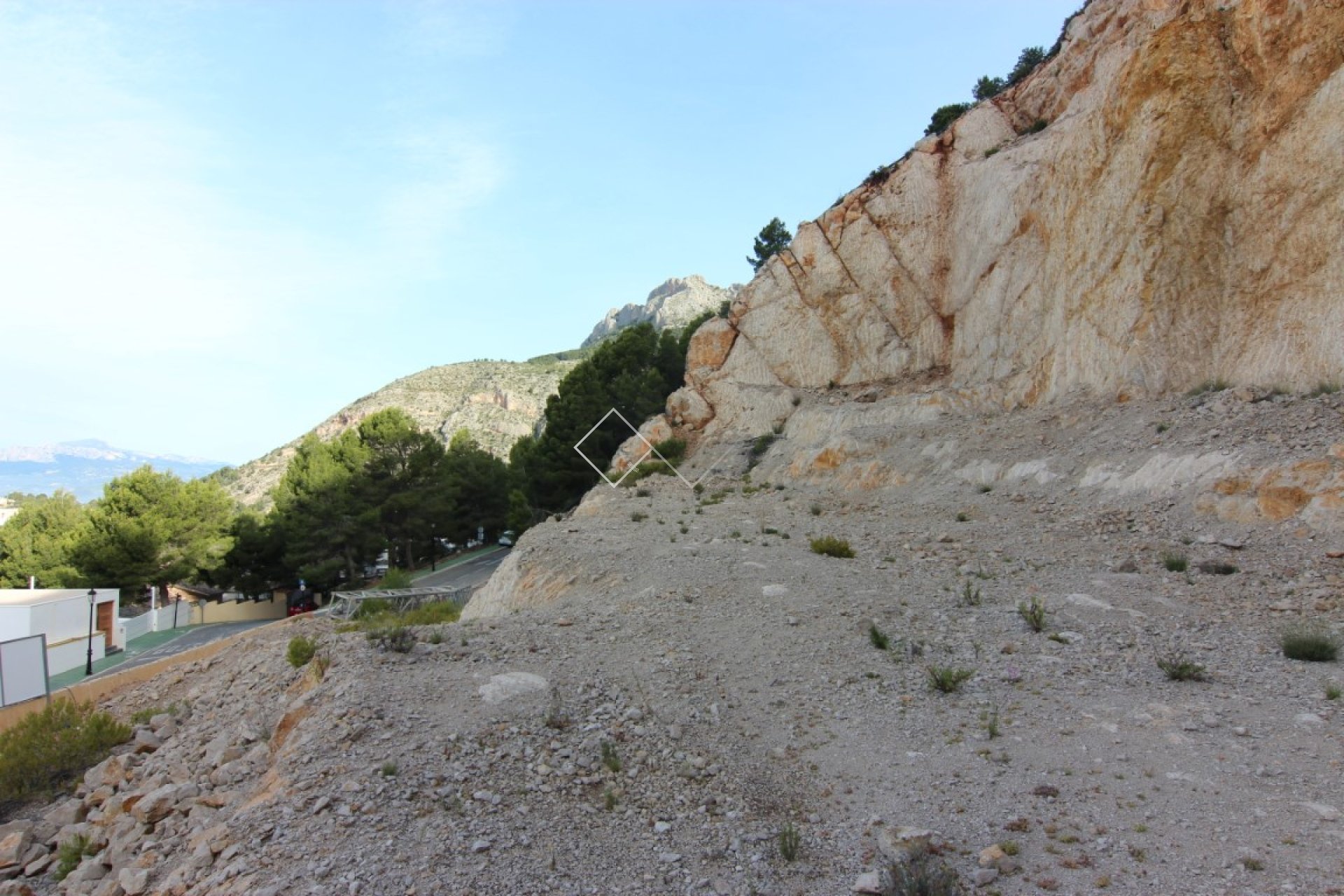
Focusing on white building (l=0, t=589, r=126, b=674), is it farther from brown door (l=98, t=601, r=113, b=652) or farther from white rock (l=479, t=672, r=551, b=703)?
white rock (l=479, t=672, r=551, b=703)

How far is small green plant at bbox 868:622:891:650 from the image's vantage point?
7918 mm

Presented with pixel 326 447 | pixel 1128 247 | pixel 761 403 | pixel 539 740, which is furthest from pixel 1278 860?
pixel 326 447

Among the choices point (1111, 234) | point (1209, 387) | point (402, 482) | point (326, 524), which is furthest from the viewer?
point (402, 482)

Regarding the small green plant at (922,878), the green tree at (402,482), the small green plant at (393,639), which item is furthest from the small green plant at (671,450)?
the small green plant at (922,878)

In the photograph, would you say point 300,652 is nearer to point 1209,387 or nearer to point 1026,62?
point 1209,387

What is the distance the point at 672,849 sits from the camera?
489cm

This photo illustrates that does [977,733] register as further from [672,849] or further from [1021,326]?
[1021,326]

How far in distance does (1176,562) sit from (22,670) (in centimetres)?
1823

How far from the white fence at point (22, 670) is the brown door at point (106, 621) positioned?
17956mm

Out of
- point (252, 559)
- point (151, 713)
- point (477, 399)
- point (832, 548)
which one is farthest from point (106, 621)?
point (477, 399)

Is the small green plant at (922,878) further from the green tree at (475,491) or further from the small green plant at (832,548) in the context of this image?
the green tree at (475,491)

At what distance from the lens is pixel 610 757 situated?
584cm

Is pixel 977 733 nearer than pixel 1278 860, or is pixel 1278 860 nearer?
pixel 1278 860

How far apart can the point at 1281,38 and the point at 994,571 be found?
11.8 metres
